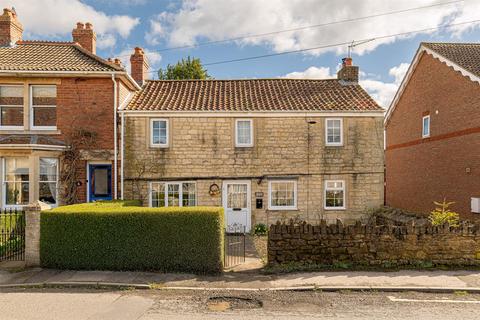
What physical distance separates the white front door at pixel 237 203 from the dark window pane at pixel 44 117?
8.21 metres

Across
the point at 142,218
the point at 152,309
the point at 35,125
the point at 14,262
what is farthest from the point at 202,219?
the point at 35,125

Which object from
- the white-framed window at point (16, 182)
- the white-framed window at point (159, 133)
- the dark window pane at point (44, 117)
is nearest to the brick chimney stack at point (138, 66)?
the white-framed window at point (159, 133)

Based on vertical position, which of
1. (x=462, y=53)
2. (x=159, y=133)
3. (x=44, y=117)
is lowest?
(x=159, y=133)

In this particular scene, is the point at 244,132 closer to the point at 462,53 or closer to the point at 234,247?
the point at 234,247

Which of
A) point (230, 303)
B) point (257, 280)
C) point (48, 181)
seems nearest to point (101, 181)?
point (48, 181)

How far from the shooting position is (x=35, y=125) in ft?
48.0

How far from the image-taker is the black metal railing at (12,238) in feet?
34.6

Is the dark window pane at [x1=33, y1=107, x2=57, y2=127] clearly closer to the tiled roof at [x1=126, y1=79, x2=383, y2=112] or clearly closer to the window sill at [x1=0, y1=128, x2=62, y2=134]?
the window sill at [x1=0, y1=128, x2=62, y2=134]

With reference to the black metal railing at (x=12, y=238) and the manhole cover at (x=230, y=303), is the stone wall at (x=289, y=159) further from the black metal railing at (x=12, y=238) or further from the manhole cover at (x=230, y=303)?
the manhole cover at (x=230, y=303)

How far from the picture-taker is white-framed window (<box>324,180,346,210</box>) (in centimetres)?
1559

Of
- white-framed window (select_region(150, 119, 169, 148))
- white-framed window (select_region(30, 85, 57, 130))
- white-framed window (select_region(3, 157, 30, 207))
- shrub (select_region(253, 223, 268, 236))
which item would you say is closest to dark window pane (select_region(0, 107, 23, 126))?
white-framed window (select_region(30, 85, 57, 130))

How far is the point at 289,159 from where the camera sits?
15.5 meters

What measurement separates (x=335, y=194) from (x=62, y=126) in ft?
41.9

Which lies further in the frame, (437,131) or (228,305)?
→ (437,131)
